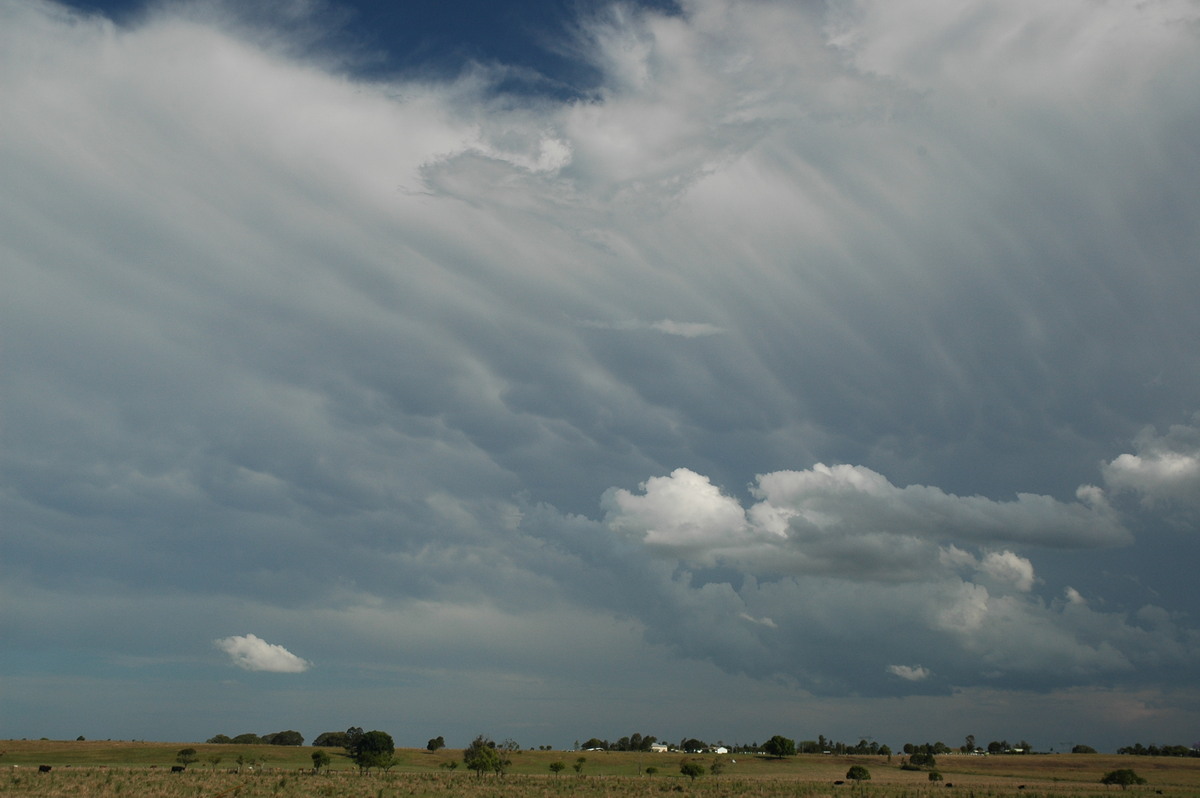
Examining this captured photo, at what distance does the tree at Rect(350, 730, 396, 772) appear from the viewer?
492 feet

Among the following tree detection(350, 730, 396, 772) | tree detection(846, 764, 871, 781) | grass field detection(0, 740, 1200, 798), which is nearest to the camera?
grass field detection(0, 740, 1200, 798)

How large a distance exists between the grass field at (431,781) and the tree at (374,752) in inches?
110

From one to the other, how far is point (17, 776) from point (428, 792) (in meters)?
55.0

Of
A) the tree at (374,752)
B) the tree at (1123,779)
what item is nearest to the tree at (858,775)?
the tree at (1123,779)

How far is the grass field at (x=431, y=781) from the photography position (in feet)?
334

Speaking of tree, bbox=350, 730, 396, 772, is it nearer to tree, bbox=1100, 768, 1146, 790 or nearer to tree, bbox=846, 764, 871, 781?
tree, bbox=846, 764, 871, 781

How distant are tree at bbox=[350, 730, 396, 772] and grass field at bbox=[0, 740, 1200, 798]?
280 cm

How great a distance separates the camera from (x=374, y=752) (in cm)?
15312

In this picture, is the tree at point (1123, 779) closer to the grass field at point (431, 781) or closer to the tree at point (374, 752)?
the grass field at point (431, 781)

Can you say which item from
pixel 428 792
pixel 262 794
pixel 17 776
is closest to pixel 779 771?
pixel 428 792

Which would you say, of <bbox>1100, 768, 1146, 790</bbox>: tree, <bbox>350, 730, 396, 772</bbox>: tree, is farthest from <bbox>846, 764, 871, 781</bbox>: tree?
<bbox>350, 730, 396, 772</bbox>: tree

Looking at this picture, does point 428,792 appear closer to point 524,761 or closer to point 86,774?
point 86,774

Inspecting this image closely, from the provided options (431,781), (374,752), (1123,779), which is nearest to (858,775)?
(1123,779)

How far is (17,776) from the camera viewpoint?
110m
